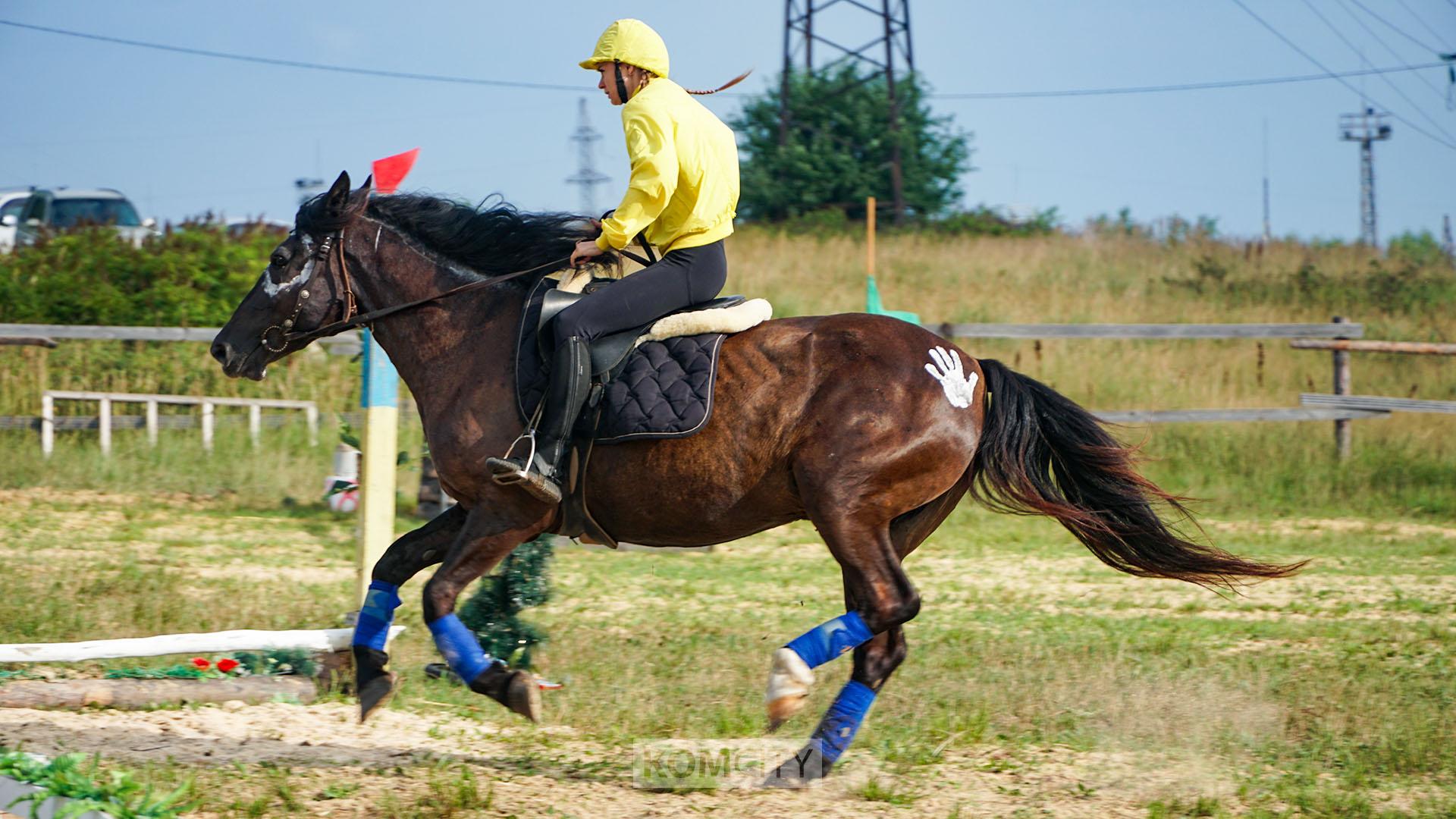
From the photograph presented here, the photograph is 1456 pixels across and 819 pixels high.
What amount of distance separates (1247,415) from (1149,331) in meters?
1.40

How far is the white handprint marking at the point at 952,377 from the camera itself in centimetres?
477

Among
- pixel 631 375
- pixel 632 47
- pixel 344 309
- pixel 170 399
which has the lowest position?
pixel 631 375

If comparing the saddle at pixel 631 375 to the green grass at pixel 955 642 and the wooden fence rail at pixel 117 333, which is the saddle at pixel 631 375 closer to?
the green grass at pixel 955 642

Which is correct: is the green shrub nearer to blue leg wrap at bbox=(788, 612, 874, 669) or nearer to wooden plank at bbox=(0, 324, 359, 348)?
wooden plank at bbox=(0, 324, 359, 348)

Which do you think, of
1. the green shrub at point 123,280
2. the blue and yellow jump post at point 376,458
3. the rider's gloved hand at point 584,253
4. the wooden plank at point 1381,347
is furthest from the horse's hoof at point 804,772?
the green shrub at point 123,280

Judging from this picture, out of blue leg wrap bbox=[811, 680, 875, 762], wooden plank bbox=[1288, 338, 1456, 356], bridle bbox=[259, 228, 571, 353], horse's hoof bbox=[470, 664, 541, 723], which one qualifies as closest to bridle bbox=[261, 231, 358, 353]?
bridle bbox=[259, 228, 571, 353]

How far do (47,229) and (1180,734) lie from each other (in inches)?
623

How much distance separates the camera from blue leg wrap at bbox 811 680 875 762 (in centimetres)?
470

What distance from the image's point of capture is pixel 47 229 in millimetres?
16328

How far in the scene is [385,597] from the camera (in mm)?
4898

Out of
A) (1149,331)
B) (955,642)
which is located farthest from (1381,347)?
(955,642)

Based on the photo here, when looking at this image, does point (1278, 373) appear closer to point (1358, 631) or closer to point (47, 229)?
point (1358, 631)

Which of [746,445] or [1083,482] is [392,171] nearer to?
[746,445]

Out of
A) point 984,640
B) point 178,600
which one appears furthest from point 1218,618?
point 178,600
